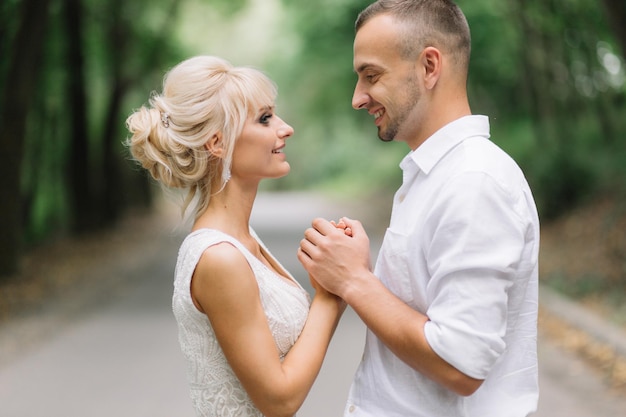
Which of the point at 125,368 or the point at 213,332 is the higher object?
the point at 213,332

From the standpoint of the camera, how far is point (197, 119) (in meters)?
2.66

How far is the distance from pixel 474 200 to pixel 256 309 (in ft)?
2.53

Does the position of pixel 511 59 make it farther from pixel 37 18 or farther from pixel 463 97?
pixel 463 97

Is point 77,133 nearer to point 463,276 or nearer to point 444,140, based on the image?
point 444,140

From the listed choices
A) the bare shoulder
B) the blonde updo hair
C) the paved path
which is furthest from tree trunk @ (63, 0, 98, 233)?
the bare shoulder

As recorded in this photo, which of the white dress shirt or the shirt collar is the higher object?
the shirt collar

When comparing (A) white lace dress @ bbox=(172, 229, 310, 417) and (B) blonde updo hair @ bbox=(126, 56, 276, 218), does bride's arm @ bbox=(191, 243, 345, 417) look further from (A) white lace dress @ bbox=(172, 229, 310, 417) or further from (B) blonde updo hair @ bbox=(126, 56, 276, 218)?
(B) blonde updo hair @ bbox=(126, 56, 276, 218)

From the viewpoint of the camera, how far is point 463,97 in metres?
2.43

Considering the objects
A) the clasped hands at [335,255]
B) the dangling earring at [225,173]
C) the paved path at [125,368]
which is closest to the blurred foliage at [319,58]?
the paved path at [125,368]

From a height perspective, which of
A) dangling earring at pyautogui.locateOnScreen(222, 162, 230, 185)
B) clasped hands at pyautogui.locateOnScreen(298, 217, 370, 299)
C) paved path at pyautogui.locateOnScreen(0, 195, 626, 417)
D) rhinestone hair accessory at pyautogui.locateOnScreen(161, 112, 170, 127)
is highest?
rhinestone hair accessory at pyautogui.locateOnScreen(161, 112, 170, 127)

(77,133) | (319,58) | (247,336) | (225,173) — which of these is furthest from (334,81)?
(247,336)

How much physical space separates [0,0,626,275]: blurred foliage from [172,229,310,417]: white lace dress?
1151 centimetres

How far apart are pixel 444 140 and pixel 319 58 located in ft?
77.0

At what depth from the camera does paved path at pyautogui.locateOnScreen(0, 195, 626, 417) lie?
698 centimetres
